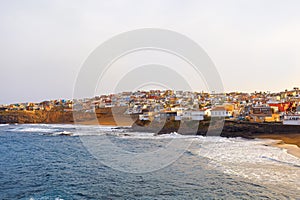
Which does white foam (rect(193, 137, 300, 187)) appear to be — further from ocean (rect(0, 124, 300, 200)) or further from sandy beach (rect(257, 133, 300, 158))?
sandy beach (rect(257, 133, 300, 158))

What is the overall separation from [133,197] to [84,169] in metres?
6.12

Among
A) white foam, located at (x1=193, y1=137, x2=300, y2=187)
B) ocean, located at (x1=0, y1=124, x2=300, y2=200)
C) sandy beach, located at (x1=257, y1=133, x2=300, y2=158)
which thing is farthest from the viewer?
sandy beach, located at (x1=257, y1=133, x2=300, y2=158)

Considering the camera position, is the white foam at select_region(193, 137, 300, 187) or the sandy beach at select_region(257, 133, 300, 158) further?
the sandy beach at select_region(257, 133, 300, 158)

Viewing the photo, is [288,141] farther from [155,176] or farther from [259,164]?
[155,176]

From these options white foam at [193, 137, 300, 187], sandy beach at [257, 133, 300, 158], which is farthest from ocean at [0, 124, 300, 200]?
sandy beach at [257, 133, 300, 158]

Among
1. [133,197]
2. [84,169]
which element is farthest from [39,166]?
[133,197]

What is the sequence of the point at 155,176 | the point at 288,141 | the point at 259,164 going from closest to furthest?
the point at 155,176 → the point at 259,164 → the point at 288,141

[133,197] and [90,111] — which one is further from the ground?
[90,111]

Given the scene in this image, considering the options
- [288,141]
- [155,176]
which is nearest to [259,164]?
[155,176]

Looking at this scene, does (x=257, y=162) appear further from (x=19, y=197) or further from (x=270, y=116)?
(x=270, y=116)

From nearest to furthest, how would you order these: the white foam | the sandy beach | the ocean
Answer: the ocean < the white foam < the sandy beach

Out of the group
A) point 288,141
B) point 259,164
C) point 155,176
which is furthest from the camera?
point 288,141

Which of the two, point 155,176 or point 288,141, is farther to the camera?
A: point 288,141

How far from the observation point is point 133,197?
978 cm
